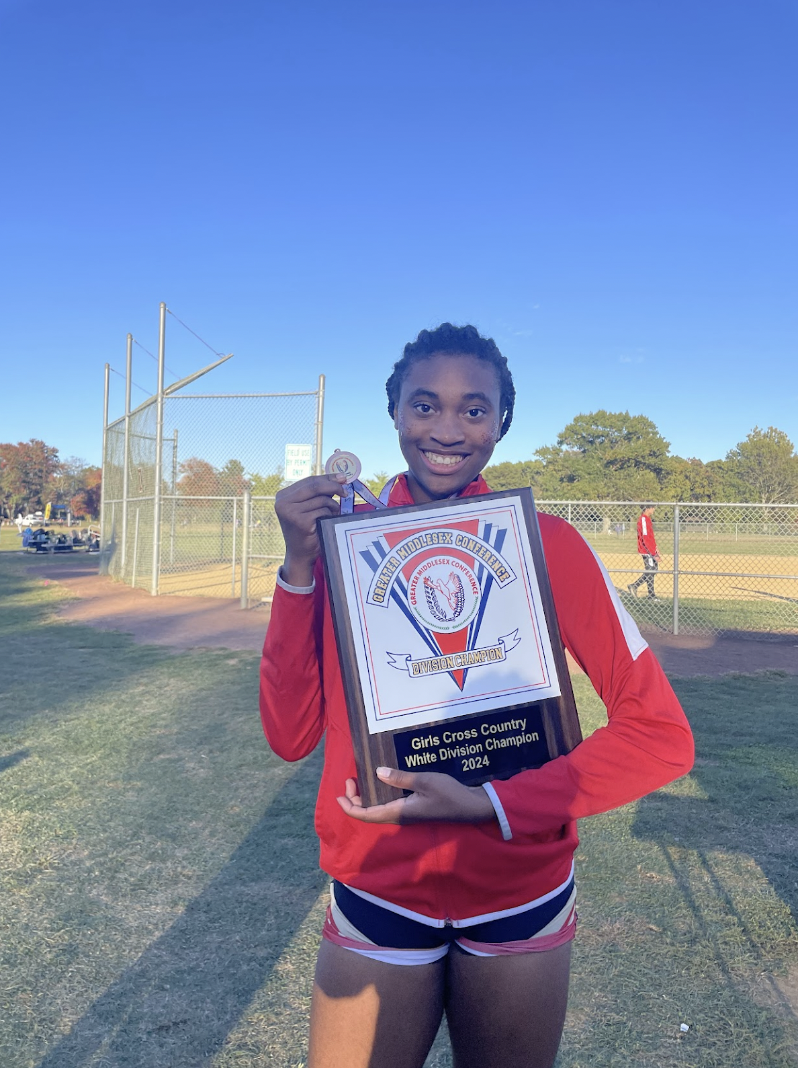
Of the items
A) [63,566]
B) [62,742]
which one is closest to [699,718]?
[62,742]

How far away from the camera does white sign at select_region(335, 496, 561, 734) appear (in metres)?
1.27

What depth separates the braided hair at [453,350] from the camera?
152 centimetres

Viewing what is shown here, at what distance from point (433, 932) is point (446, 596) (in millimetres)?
626

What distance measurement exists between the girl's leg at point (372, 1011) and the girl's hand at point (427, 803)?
0.34 m

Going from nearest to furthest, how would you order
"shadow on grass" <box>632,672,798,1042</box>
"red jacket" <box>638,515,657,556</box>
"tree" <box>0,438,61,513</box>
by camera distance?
"shadow on grass" <box>632,672,798,1042</box>
"red jacket" <box>638,515,657,556</box>
"tree" <box>0,438,61,513</box>

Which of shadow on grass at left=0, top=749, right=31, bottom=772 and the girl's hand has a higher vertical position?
the girl's hand

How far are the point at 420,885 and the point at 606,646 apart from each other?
1.83 ft

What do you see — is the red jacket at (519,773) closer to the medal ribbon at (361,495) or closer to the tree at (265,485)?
the medal ribbon at (361,495)

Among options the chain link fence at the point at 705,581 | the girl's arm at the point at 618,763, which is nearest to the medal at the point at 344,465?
the girl's arm at the point at 618,763

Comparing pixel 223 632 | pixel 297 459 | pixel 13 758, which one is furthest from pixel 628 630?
pixel 297 459

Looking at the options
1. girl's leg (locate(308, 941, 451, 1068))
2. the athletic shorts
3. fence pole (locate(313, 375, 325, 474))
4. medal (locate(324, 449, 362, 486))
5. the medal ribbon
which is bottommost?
girl's leg (locate(308, 941, 451, 1068))

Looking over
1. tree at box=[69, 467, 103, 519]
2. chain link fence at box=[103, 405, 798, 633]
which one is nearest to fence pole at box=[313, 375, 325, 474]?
chain link fence at box=[103, 405, 798, 633]

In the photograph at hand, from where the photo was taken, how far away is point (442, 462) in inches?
58.7

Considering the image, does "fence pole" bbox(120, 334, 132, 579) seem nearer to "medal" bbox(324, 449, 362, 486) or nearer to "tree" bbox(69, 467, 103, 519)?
"medal" bbox(324, 449, 362, 486)
